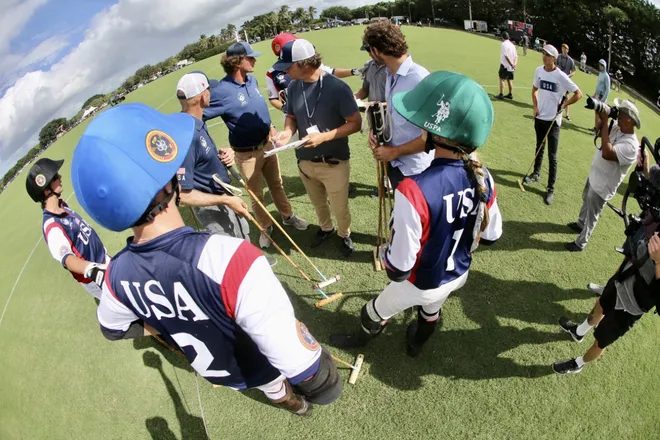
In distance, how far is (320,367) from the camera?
6.57 feet

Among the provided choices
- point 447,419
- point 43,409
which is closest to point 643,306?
point 447,419

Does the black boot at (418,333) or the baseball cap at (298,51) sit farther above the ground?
the baseball cap at (298,51)

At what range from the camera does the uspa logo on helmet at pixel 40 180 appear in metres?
3.58

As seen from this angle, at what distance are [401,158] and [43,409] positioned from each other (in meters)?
5.08

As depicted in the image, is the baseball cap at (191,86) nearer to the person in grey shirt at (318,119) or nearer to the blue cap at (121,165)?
the person in grey shirt at (318,119)

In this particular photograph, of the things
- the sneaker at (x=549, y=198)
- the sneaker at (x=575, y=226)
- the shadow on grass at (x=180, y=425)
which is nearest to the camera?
the shadow on grass at (x=180, y=425)

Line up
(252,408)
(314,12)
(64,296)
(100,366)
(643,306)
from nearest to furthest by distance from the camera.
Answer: (643,306)
(252,408)
(100,366)
(64,296)
(314,12)

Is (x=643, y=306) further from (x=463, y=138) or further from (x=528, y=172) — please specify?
(x=528, y=172)

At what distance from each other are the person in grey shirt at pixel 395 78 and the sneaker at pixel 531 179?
3.83m

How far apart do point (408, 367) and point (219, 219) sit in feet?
9.03

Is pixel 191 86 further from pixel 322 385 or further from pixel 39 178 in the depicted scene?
pixel 322 385

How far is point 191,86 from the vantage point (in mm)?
3781

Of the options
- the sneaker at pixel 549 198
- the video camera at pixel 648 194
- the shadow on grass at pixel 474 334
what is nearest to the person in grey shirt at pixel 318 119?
the shadow on grass at pixel 474 334

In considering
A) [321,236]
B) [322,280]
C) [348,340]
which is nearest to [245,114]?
[321,236]
